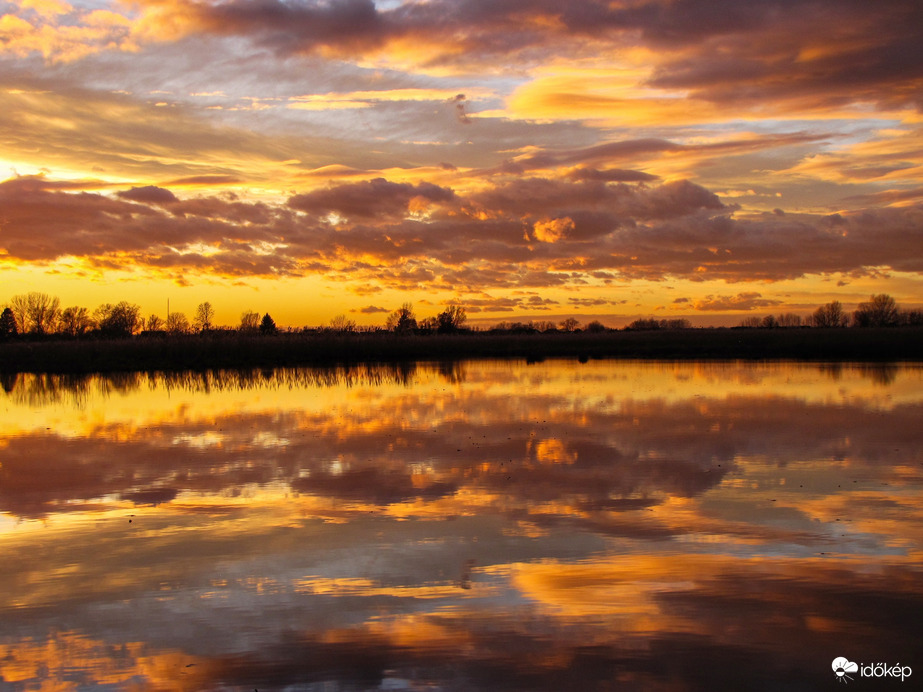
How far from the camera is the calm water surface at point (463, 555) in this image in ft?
14.3

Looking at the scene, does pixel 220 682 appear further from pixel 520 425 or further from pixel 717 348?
pixel 717 348

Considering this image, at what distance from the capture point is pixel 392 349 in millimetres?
42156

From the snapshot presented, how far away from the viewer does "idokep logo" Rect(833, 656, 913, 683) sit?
4152 mm

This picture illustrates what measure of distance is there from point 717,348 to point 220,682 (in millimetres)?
46059

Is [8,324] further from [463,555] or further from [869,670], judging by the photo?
[869,670]

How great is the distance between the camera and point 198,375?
93.8 feet

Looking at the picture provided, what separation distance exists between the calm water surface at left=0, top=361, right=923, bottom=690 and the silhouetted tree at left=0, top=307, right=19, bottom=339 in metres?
74.8

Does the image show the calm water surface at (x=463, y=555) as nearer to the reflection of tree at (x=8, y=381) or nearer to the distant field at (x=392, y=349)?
the reflection of tree at (x=8, y=381)

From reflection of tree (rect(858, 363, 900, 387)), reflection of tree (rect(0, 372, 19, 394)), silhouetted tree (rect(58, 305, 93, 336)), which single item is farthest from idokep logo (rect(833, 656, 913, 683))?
silhouetted tree (rect(58, 305, 93, 336))

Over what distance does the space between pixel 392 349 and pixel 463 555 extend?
36213mm

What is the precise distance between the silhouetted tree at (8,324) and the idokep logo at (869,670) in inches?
3411

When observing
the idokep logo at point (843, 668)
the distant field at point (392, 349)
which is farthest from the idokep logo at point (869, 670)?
the distant field at point (392, 349)

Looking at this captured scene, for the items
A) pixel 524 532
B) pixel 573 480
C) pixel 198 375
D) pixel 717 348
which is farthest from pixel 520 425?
pixel 717 348

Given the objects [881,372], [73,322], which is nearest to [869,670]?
[881,372]
